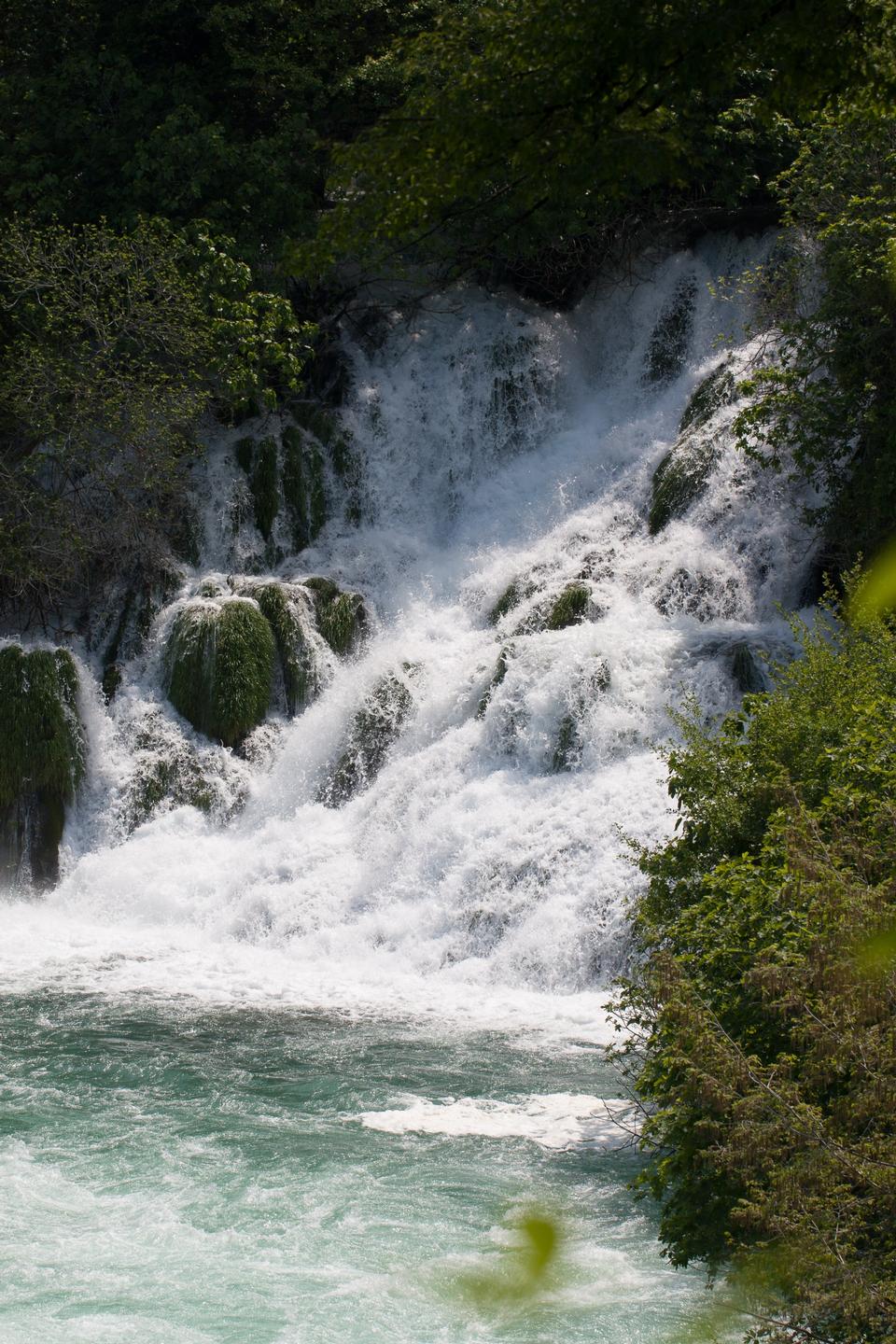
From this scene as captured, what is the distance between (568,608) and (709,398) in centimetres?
415

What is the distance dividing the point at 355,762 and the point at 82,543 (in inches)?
203

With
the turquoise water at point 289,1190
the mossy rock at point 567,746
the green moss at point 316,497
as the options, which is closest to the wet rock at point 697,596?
the mossy rock at point 567,746

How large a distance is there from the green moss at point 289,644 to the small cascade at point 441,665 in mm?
43

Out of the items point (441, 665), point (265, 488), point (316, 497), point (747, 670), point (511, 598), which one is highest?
point (265, 488)

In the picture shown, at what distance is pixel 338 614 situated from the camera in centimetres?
1866

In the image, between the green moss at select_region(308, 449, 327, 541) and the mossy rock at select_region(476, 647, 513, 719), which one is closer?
the mossy rock at select_region(476, 647, 513, 719)

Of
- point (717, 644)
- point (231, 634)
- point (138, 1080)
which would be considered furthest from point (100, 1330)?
point (231, 634)

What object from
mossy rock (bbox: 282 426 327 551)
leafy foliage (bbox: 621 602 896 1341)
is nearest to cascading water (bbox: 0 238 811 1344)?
mossy rock (bbox: 282 426 327 551)

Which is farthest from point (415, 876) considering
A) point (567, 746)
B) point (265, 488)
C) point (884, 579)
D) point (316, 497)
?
point (265, 488)

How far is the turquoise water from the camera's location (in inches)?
266

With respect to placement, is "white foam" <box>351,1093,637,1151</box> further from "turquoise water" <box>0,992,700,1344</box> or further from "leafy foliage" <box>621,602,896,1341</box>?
"leafy foliage" <box>621,602,896,1341</box>

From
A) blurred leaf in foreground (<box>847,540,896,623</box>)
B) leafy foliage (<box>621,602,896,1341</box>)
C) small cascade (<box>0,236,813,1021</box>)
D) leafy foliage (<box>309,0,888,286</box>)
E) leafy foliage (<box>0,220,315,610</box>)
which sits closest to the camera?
leafy foliage (<box>621,602,896,1341</box>)

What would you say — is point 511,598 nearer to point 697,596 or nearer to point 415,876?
point 697,596

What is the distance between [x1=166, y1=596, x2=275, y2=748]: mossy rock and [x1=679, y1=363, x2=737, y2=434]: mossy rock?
627cm
